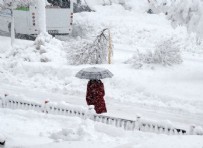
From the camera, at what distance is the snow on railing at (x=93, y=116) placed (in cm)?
858

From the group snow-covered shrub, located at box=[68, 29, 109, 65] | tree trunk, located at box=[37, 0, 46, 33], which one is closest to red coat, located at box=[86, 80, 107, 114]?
snow-covered shrub, located at box=[68, 29, 109, 65]

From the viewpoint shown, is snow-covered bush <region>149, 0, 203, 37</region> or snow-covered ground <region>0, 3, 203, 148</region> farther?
snow-covered bush <region>149, 0, 203, 37</region>

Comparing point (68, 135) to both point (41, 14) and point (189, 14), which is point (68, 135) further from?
point (41, 14)

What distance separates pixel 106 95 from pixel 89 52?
314 centimetres

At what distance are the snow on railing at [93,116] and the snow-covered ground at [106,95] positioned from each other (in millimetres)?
314

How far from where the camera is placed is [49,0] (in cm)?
2342

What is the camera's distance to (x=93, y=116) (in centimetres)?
933

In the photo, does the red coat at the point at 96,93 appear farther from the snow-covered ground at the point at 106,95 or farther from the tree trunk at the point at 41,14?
the tree trunk at the point at 41,14

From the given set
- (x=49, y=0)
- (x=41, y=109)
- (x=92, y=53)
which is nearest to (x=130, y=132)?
(x=41, y=109)

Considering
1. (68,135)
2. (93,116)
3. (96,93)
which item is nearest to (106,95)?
(96,93)

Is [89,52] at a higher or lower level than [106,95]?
higher

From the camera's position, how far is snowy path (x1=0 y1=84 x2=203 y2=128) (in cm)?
1094

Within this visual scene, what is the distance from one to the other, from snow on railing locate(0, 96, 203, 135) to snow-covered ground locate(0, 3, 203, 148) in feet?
1.03

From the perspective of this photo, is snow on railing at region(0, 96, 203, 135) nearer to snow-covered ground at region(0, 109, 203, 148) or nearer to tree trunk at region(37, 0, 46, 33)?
snow-covered ground at region(0, 109, 203, 148)
